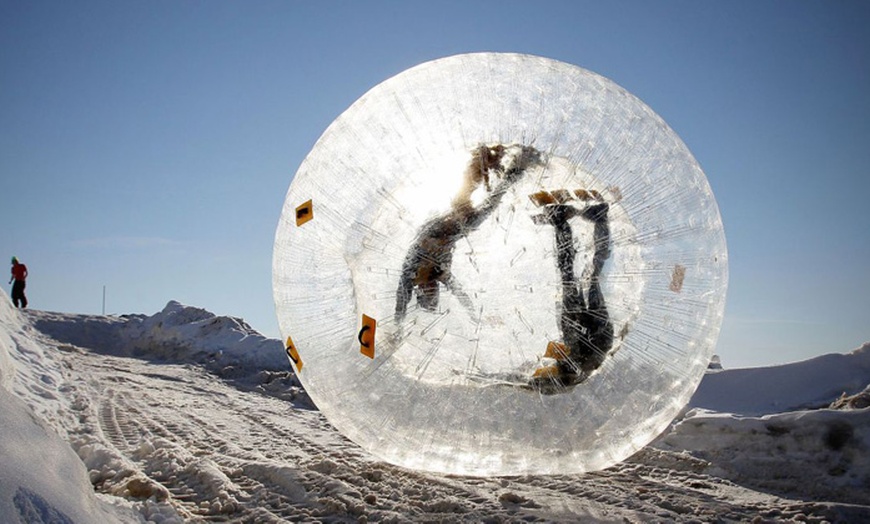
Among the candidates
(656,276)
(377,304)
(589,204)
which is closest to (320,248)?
(377,304)

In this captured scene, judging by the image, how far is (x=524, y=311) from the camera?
332cm

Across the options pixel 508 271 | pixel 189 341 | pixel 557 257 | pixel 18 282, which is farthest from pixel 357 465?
pixel 18 282

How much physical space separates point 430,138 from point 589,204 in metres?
0.93

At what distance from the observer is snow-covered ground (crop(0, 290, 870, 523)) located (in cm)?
286

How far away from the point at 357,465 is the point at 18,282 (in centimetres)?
1421

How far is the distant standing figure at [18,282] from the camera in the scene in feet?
49.2

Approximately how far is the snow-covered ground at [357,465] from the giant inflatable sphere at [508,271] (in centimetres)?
31

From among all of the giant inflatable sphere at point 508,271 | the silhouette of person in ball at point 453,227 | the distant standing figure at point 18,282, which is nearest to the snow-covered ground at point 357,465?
the giant inflatable sphere at point 508,271

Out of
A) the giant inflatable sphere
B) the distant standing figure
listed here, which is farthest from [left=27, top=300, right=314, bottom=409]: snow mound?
the giant inflatable sphere

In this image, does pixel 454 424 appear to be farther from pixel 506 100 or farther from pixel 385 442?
pixel 506 100

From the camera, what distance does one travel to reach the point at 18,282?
1504 cm

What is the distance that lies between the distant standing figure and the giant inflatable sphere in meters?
14.2

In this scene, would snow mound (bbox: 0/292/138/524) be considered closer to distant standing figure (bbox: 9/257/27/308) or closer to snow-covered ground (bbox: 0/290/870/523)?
snow-covered ground (bbox: 0/290/870/523)

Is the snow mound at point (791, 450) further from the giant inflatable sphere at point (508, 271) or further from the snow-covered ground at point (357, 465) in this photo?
the giant inflatable sphere at point (508, 271)
